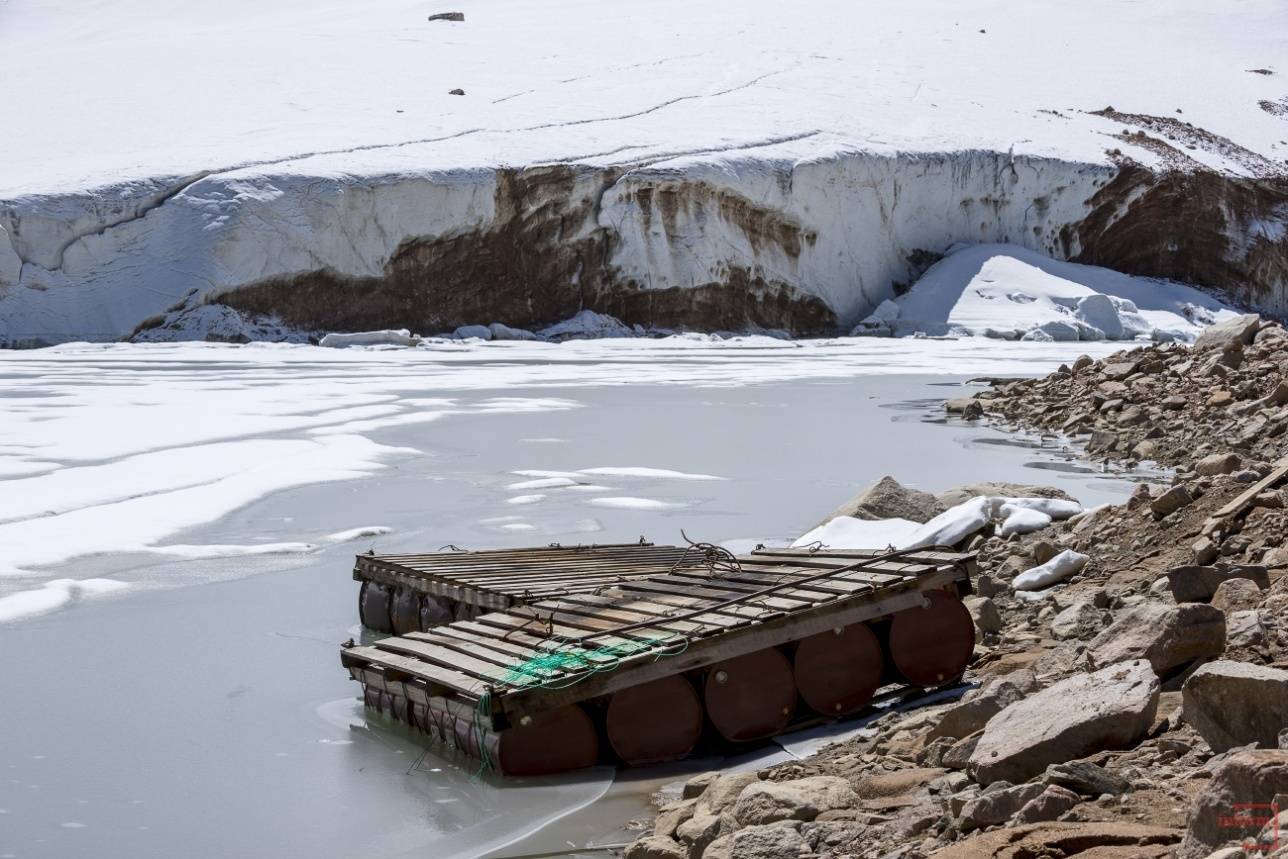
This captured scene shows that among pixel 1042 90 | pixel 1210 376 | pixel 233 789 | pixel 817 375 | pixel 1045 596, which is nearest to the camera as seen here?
pixel 233 789

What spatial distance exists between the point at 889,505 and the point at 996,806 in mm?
4517

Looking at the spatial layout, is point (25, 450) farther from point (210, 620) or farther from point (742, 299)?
point (742, 299)

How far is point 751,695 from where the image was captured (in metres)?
4.62

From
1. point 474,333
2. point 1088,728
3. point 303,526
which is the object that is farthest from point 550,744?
point 474,333

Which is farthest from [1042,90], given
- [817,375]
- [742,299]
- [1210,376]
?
[1210,376]

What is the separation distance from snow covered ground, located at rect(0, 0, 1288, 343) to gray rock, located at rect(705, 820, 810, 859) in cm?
2487

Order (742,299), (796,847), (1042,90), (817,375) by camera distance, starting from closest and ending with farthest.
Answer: (796,847) → (817,375) → (742,299) → (1042,90)

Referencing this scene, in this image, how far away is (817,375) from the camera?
67.6ft

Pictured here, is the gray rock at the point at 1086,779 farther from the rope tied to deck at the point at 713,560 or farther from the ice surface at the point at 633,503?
the ice surface at the point at 633,503

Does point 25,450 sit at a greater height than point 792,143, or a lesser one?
lesser

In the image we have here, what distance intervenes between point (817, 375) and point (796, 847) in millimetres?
17563

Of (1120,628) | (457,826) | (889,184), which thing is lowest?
(457,826)

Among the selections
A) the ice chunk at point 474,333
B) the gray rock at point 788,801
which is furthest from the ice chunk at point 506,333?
the gray rock at point 788,801

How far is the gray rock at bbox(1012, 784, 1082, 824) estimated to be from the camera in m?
Answer: 2.91
